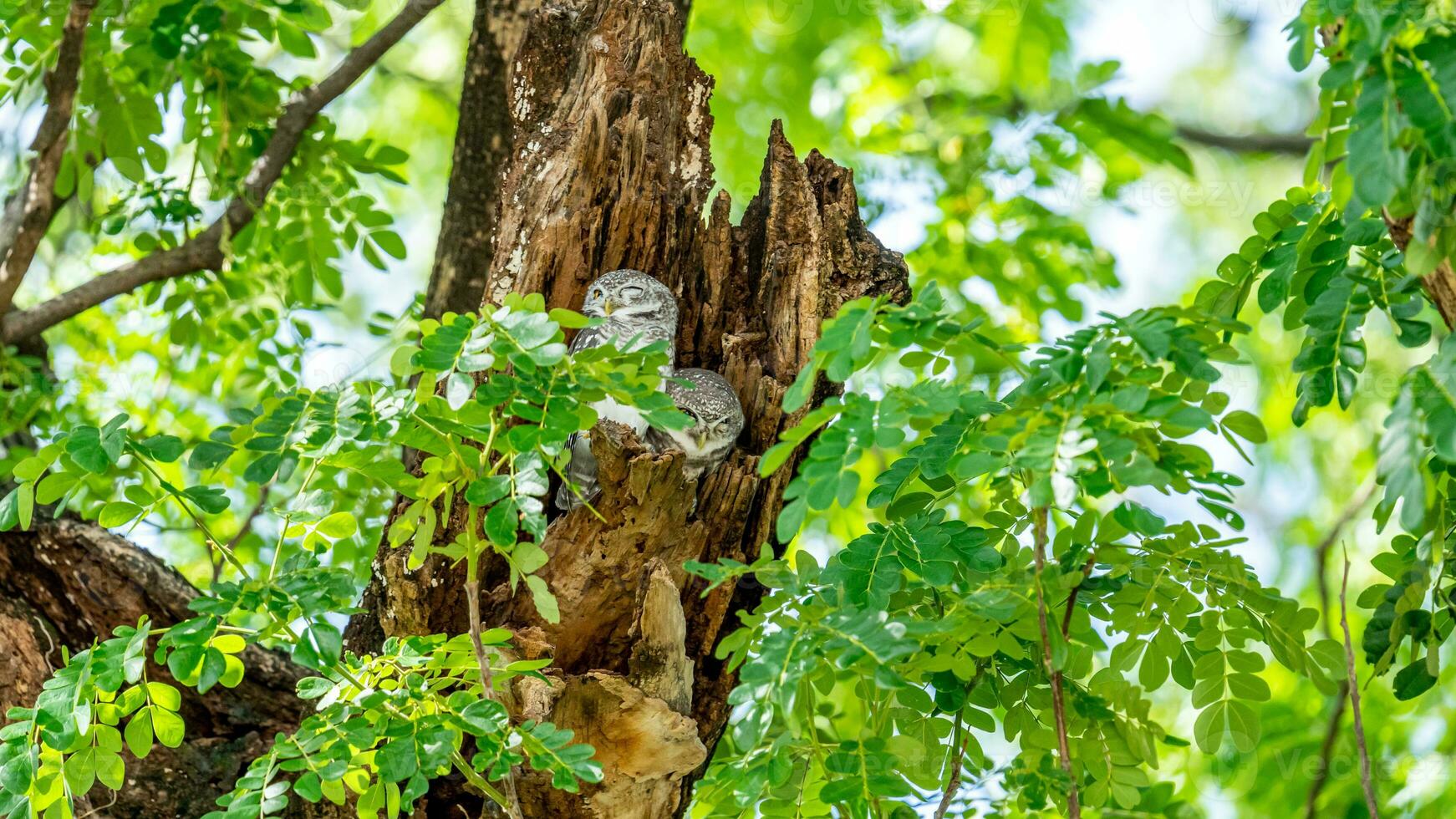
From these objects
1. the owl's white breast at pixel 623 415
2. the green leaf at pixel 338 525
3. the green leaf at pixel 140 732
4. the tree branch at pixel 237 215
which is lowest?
the green leaf at pixel 140 732

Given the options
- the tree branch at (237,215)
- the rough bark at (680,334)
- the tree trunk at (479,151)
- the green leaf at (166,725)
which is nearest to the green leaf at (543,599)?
the rough bark at (680,334)

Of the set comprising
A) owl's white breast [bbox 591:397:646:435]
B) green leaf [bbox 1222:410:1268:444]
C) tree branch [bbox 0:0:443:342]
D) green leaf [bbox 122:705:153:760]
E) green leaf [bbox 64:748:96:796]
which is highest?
tree branch [bbox 0:0:443:342]

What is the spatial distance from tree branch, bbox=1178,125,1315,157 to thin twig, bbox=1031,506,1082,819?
572cm

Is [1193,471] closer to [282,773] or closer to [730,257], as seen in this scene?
[730,257]

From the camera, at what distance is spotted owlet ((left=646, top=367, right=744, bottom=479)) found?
2318 millimetres

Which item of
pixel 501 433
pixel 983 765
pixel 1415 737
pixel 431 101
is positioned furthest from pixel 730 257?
pixel 431 101

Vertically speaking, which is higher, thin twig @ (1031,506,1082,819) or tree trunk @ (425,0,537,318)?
tree trunk @ (425,0,537,318)

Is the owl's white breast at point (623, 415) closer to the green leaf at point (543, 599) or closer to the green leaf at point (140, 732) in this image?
the green leaf at point (543, 599)

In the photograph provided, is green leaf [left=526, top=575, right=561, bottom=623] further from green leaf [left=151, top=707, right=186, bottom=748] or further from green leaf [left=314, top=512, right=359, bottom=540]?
green leaf [left=151, top=707, right=186, bottom=748]

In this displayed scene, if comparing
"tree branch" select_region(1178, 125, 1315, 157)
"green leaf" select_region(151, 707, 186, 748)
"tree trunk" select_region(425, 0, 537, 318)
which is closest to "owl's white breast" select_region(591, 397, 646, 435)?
"green leaf" select_region(151, 707, 186, 748)

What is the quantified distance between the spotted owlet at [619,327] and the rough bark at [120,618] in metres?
1.04

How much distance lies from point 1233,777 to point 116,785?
3.55m

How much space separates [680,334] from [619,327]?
0.83 ft

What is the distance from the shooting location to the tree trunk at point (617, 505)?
2.21 m
